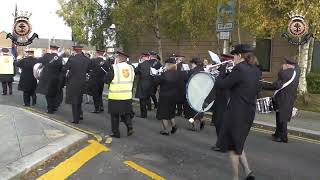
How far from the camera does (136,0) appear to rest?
25.4 m

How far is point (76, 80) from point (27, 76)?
4229 mm

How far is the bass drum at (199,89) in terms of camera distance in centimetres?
1198

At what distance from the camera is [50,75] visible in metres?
15.7

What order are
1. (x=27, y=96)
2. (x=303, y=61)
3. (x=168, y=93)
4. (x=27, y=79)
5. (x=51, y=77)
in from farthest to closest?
1. (x=303, y=61)
2. (x=27, y=96)
3. (x=27, y=79)
4. (x=51, y=77)
5. (x=168, y=93)

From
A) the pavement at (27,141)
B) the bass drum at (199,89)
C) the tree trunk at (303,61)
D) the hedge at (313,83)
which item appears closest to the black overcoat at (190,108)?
the bass drum at (199,89)

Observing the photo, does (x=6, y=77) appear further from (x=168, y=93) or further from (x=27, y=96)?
(x=168, y=93)

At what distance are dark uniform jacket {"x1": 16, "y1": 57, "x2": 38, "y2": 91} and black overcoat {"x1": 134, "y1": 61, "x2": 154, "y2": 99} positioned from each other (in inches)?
131

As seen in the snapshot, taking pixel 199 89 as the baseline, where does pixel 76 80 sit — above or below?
above

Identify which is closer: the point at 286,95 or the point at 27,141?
the point at 27,141

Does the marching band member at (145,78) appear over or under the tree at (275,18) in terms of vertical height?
under

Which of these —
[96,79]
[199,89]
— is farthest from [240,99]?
[96,79]

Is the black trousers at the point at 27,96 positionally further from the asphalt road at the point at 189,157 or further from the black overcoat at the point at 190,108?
the black overcoat at the point at 190,108

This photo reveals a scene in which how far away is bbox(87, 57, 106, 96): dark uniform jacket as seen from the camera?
16859 millimetres

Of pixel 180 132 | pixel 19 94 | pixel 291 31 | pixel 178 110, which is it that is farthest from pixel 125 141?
pixel 19 94
